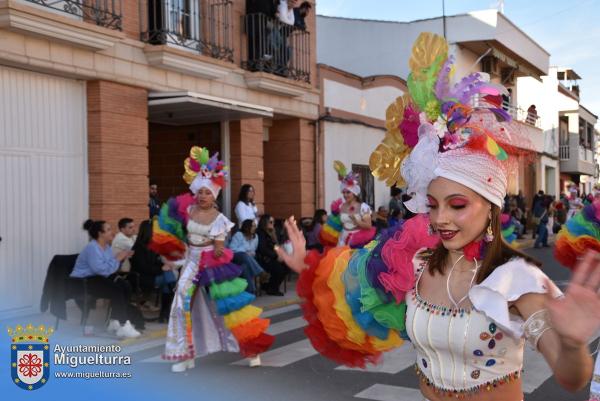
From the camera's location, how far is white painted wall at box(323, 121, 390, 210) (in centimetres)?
1711

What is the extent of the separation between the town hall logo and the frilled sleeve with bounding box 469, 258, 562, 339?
99.8 inches

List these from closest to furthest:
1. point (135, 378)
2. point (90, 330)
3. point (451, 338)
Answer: point (451, 338)
point (135, 378)
point (90, 330)

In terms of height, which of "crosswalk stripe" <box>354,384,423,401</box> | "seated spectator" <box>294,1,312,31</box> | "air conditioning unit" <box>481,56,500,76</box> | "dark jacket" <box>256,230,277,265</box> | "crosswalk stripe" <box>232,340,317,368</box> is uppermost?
"air conditioning unit" <box>481,56,500,76</box>

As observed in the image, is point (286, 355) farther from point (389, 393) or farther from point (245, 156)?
point (245, 156)

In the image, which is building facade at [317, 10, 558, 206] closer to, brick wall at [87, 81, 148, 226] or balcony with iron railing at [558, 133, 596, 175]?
brick wall at [87, 81, 148, 226]

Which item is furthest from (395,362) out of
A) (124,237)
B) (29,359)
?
(124,237)

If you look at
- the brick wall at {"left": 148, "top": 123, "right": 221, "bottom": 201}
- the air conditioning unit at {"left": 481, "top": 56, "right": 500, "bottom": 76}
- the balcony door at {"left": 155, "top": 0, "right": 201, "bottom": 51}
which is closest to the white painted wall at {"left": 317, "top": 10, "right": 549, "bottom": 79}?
the air conditioning unit at {"left": 481, "top": 56, "right": 500, "bottom": 76}

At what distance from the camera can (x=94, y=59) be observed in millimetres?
10148

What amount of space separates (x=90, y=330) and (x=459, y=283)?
6566 millimetres

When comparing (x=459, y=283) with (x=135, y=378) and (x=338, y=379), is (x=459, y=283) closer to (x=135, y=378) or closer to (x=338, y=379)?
(x=338, y=379)

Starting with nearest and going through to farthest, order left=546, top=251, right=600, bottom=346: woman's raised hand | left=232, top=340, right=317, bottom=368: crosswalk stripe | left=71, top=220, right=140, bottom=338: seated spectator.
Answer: left=546, top=251, right=600, bottom=346: woman's raised hand
left=232, top=340, right=317, bottom=368: crosswalk stripe
left=71, top=220, right=140, bottom=338: seated spectator

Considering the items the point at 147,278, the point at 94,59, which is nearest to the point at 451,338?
the point at 147,278

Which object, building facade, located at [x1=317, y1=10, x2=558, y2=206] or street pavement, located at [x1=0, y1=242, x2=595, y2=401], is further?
building facade, located at [x1=317, y1=10, x2=558, y2=206]

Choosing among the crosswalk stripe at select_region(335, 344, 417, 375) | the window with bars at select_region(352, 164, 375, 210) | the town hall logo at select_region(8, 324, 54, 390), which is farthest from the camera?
the window with bars at select_region(352, 164, 375, 210)
